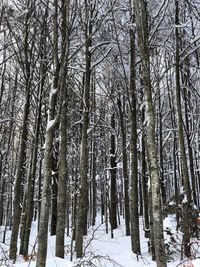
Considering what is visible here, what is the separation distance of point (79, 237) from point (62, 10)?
5138mm

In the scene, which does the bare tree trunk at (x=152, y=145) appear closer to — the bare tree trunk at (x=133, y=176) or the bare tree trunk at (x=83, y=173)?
the bare tree trunk at (x=83, y=173)

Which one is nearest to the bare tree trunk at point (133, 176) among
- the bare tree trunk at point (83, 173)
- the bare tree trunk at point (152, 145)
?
the bare tree trunk at point (83, 173)

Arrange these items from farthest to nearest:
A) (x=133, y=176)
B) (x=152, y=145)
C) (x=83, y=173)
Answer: (x=133, y=176)
(x=83, y=173)
(x=152, y=145)

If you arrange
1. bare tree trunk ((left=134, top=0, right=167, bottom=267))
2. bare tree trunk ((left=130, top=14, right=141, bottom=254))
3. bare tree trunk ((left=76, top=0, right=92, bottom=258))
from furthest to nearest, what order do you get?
bare tree trunk ((left=130, top=14, right=141, bottom=254)) → bare tree trunk ((left=76, top=0, right=92, bottom=258)) → bare tree trunk ((left=134, top=0, right=167, bottom=267))

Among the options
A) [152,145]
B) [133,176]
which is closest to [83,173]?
[133,176]

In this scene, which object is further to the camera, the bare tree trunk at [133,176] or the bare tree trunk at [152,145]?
the bare tree trunk at [133,176]

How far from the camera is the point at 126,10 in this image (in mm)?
9102

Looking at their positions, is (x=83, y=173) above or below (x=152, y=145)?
below

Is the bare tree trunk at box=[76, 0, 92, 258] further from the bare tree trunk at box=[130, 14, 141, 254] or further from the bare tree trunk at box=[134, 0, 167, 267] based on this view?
the bare tree trunk at box=[134, 0, 167, 267]

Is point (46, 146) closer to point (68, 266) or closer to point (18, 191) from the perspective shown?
point (68, 266)

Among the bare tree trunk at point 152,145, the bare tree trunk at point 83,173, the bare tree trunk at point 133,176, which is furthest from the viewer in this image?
the bare tree trunk at point 133,176

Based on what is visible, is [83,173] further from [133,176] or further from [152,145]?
[152,145]

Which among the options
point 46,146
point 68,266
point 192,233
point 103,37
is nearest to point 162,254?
point 68,266

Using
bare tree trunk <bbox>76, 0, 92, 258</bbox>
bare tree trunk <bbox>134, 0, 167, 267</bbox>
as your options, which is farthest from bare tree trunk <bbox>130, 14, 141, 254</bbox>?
bare tree trunk <bbox>134, 0, 167, 267</bbox>
